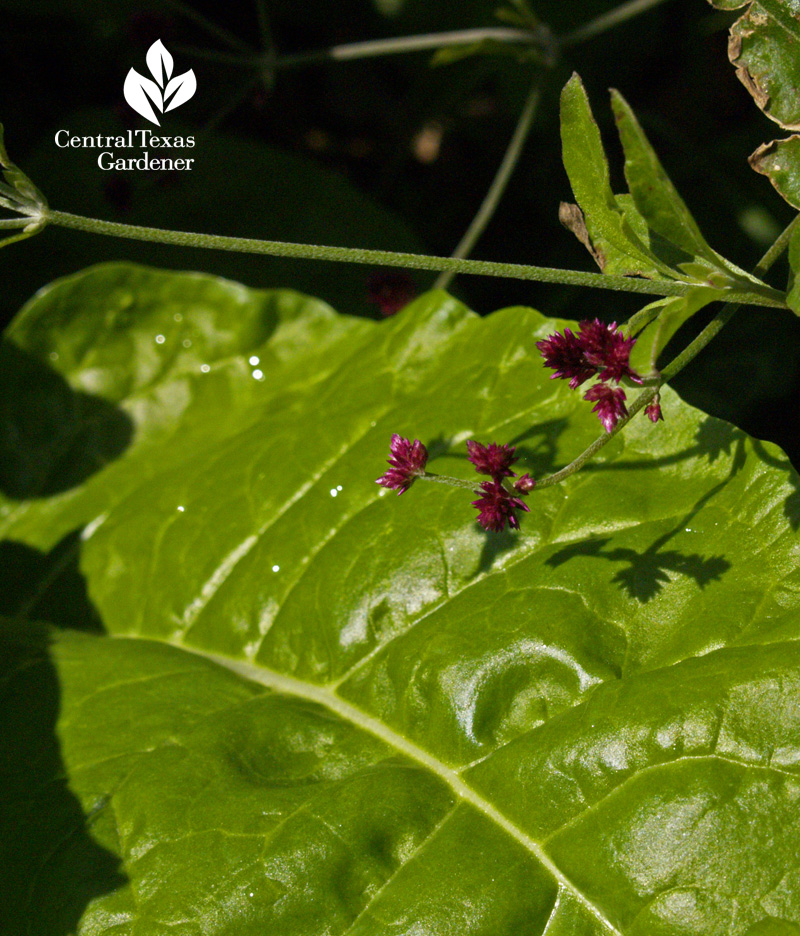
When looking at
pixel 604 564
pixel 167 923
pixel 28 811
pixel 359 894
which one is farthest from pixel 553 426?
pixel 28 811

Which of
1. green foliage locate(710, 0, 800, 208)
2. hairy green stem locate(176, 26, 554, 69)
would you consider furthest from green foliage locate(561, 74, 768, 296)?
hairy green stem locate(176, 26, 554, 69)

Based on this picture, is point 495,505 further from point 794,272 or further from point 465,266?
point 794,272

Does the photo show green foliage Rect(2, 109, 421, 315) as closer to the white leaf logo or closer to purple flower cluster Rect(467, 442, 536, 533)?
the white leaf logo

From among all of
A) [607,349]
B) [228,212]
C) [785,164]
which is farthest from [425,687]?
[228,212]

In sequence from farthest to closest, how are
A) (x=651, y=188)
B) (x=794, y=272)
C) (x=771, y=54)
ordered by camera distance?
(x=771, y=54), (x=794, y=272), (x=651, y=188)

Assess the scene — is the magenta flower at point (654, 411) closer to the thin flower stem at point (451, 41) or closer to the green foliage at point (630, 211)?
the green foliage at point (630, 211)

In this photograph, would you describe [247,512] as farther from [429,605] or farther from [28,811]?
[28,811]
